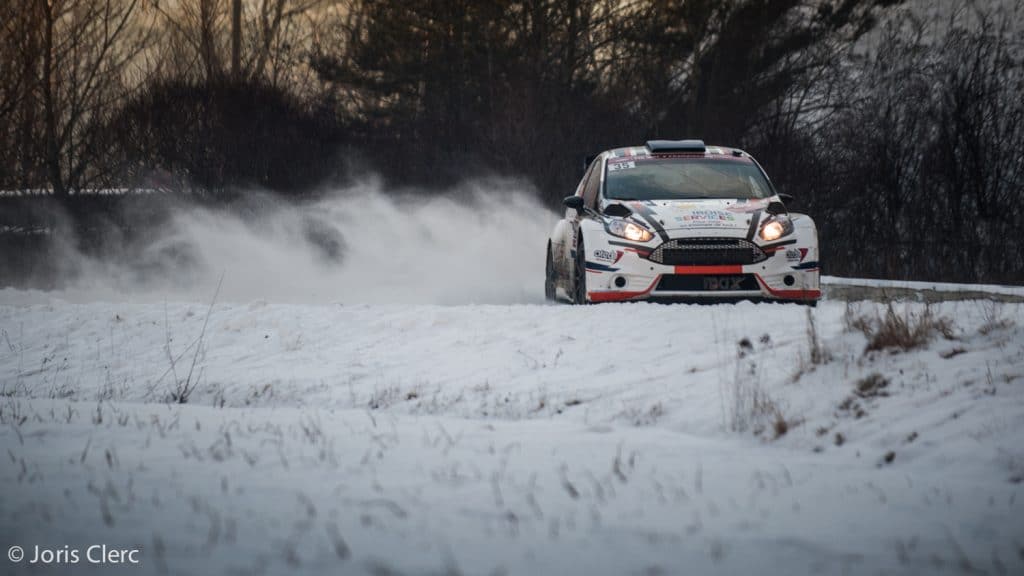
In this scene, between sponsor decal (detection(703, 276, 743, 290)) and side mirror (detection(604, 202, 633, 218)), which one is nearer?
sponsor decal (detection(703, 276, 743, 290))

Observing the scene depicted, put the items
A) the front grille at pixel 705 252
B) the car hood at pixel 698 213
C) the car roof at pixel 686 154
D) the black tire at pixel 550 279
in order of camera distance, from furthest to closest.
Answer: the black tire at pixel 550 279 < the car roof at pixel 686 154 < the car hood at pixel 698 213 < the front grille at pixel 705 252

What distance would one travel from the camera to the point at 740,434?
668 cm

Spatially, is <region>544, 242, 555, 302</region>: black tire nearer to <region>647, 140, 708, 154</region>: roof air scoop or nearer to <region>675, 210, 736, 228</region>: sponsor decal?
<region>647, 140, 708, 154</region>: roof air scoop

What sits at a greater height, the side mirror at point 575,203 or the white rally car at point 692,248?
the side mirror at point 575,203

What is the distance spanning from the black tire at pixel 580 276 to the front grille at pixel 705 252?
90cm

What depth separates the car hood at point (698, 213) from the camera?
10742mm

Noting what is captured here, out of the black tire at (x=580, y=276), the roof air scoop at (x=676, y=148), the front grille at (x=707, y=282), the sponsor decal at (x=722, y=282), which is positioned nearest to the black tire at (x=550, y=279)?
the black tire at (x=580, y=276)

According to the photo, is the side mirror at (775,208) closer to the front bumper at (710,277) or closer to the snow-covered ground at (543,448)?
the front bumper at (710,277)

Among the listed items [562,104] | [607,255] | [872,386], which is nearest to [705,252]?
[607,255]

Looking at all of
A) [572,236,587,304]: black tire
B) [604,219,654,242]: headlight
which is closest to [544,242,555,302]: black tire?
[572,236,587,304]: black tire

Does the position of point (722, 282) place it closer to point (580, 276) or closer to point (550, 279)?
point (580, 276)

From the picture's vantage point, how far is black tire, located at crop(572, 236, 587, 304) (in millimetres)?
11258

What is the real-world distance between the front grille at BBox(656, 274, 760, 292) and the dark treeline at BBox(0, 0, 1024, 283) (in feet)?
33.4

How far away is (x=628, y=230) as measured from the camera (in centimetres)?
1091
